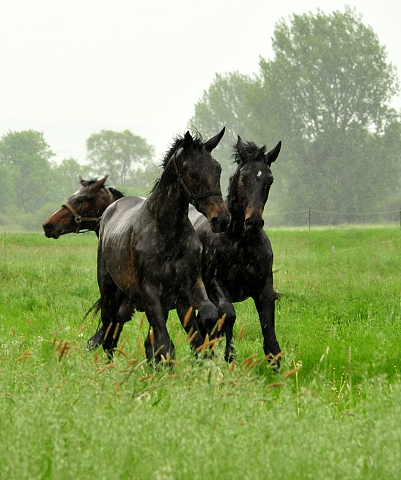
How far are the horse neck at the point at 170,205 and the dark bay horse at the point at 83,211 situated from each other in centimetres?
343

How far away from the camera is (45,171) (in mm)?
87750

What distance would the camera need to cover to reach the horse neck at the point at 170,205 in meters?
5.79

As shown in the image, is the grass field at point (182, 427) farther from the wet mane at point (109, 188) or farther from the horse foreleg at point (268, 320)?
the wet mane at point (109, 188)

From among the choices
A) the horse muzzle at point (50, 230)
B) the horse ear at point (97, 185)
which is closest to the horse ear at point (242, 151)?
the horse ear at point (97, 185)

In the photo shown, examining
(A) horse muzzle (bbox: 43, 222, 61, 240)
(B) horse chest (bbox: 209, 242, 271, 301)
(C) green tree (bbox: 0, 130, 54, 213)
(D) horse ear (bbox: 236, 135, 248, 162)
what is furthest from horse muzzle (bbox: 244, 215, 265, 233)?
(C) green tree (bbox: 0, 130, 54, 213)

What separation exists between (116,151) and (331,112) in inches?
2086

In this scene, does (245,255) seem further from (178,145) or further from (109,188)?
(109,188)

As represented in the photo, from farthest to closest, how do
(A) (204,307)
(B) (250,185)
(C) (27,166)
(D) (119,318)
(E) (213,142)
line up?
1. (C) (27,166)
2. (D) (119,318)
3. (B) (250,185)
4. (E) (213,142)
5. (A) (204,307)

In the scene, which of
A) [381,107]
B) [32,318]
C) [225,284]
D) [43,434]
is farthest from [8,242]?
[381,107]

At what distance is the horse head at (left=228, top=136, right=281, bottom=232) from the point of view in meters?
6.11

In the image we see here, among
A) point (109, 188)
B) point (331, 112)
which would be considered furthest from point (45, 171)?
point (109, 188)

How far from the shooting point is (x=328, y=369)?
5.98 m

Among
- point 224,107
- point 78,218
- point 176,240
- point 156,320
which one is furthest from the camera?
point 224,107

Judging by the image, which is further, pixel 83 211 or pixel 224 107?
pixel 224 107
